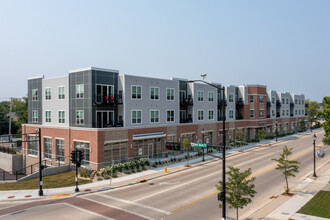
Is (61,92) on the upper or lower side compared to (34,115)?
upper

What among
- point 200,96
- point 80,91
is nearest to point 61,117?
point 80,91

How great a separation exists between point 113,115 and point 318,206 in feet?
88.3

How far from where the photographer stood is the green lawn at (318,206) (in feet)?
56.3

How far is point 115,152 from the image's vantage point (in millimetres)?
34406

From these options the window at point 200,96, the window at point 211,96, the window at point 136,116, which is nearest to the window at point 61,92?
the window at point 136,116

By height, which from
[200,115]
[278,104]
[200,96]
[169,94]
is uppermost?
[200,96]

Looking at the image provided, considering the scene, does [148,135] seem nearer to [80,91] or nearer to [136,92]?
[136,92]

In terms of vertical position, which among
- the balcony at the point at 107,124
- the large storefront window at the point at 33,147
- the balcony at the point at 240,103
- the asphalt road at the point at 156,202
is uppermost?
the balcony at the point at 240,103

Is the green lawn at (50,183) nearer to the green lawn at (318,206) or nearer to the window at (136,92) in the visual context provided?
the window at (136,92)

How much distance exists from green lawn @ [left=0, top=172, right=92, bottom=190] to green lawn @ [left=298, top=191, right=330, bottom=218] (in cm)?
2133

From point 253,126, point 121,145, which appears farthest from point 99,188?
point 253,126

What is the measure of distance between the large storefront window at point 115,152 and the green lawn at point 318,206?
75.5 feet

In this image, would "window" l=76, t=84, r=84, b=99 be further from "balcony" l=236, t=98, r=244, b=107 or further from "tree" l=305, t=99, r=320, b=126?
"tree" l=305, t=99, r=320, b=126

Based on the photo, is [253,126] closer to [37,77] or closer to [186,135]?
[186,135]
